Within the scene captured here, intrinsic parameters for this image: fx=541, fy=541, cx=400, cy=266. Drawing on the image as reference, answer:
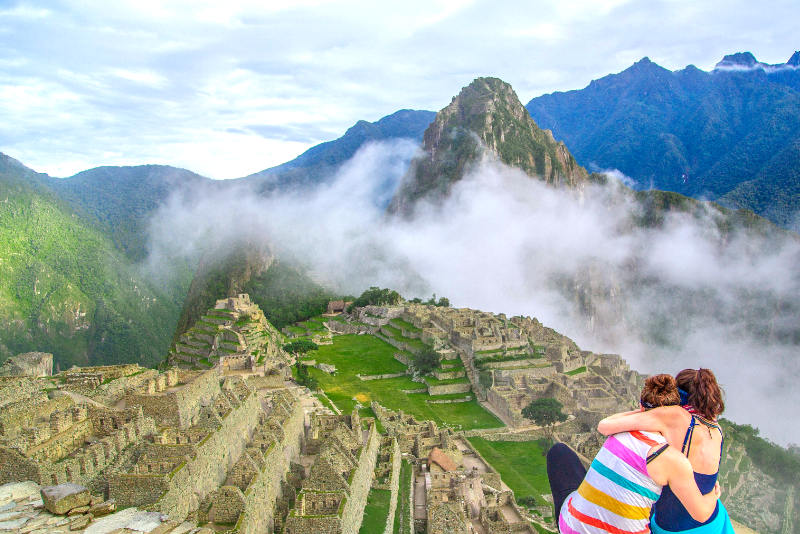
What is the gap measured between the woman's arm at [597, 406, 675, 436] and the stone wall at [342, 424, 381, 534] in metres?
10.5

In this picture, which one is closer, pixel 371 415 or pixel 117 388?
pixel 117 388

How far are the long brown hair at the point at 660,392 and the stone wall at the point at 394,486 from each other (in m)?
12.9

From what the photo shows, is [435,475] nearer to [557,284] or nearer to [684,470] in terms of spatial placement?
[684,470]

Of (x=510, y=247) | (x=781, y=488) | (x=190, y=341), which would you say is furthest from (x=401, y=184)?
(x=781, y=488)

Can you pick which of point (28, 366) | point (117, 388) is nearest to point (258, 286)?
point (28, 366)

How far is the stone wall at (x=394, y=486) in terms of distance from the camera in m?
15.6

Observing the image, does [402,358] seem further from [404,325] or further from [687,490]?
[687,490]

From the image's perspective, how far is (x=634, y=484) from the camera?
3.50m

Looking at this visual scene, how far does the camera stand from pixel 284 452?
54.6 feet

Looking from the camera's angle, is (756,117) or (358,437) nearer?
(358,437)

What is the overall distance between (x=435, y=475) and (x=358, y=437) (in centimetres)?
315

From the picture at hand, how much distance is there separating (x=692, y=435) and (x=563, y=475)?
1.23 metres

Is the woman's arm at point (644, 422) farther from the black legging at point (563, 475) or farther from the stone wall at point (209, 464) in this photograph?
the stone wall at point (209, 464)

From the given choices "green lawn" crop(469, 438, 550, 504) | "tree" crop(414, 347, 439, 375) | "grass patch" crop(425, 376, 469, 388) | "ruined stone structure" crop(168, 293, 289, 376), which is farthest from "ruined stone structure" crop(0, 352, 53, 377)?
"tree" crop(414, 347, 439, 375)
